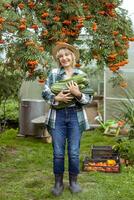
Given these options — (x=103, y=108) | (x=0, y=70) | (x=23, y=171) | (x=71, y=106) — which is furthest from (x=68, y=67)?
(x=103, y=108)

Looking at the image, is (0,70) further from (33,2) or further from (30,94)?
(30,94)

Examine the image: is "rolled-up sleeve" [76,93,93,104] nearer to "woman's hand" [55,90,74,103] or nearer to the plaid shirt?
the plaid shirt

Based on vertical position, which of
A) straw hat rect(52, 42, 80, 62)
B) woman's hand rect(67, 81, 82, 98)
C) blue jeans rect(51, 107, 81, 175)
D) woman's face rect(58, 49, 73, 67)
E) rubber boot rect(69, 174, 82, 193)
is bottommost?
rubber boot rect(69, 174, 82, 193)

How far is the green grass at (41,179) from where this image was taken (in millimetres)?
4628

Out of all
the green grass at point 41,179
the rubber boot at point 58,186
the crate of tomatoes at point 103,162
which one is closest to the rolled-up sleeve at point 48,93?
the rubber boot at point 58,186

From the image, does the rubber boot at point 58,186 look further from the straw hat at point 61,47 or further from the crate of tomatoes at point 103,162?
the straw hat at point 61,47

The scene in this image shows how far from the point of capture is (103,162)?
231 inches

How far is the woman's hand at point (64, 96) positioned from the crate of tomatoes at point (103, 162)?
1601 mm

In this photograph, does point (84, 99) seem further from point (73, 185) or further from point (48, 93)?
point (73, 185)

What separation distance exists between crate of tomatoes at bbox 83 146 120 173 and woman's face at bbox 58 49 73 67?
1721 millimetres

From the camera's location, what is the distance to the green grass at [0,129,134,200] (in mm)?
4628

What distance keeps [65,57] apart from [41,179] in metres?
1.65

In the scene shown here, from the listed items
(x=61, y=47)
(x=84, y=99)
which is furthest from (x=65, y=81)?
(x=61, y=47)

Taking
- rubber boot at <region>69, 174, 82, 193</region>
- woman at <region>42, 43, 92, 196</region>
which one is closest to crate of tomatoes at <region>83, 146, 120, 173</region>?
rubber boot at <region>69, 174, 82, 193</region>
